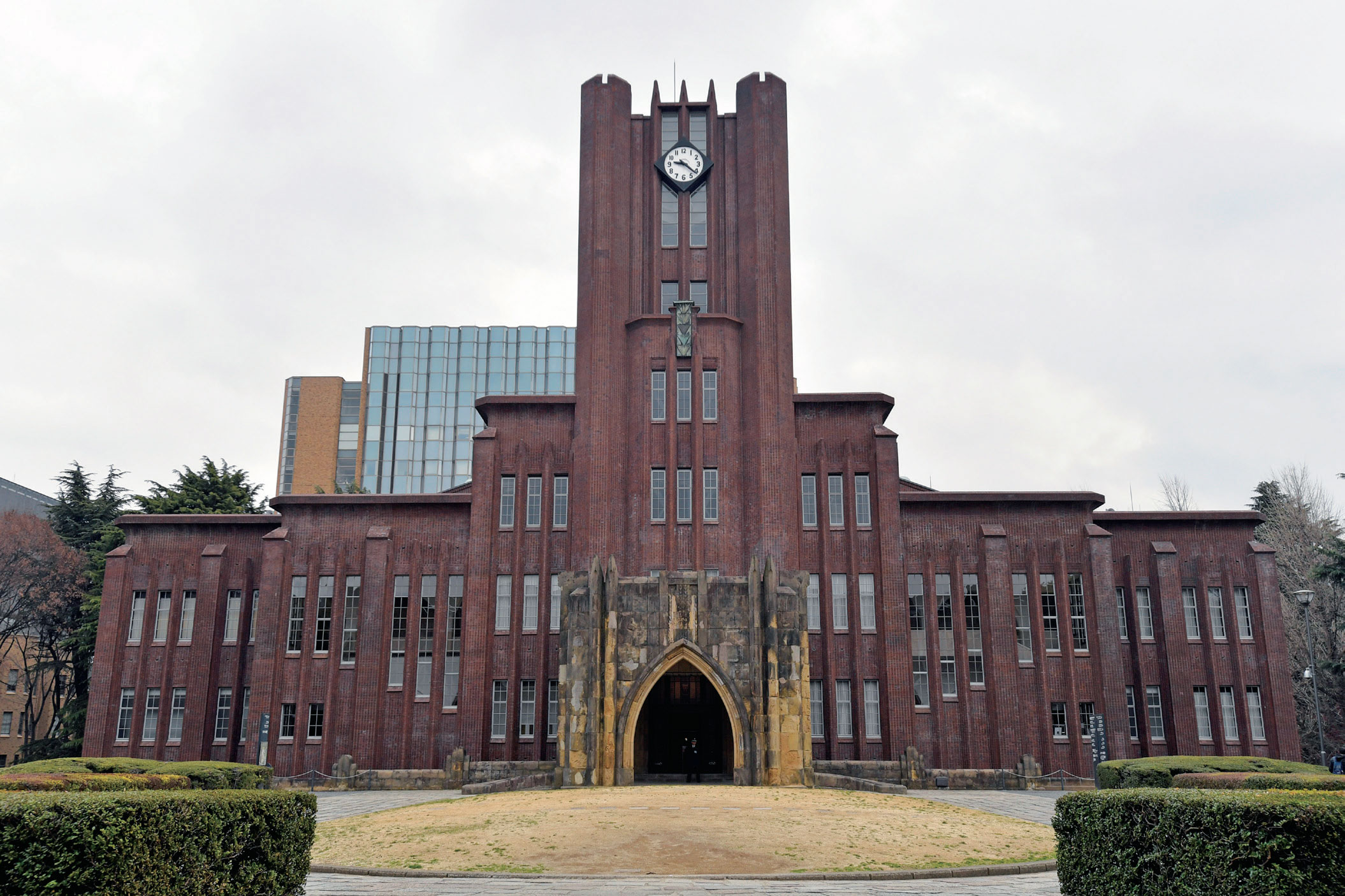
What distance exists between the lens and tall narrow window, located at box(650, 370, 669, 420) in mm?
41594

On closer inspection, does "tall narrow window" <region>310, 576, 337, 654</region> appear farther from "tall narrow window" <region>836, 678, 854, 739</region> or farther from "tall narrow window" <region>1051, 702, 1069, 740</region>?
"tall narrow window" <region>1051, 702, 1069, 740</region>

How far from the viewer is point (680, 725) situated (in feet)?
131

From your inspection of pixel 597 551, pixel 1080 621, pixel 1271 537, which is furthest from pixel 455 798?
pixel 1271 537

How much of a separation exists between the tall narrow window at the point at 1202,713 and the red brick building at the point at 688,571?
120 mm

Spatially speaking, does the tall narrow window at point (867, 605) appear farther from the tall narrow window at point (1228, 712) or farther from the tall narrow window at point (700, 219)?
the tall narrow window at point (700, 219)

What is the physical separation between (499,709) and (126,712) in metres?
16.1

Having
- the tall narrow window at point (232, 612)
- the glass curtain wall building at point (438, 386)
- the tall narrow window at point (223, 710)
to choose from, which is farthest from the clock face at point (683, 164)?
the glass curtain wall building at point (438, 386)

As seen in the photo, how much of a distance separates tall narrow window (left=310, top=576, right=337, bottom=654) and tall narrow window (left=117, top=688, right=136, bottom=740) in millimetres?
8293

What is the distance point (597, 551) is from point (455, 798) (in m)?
11.5

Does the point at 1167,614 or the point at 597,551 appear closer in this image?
the point at 597,551

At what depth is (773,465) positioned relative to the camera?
40438mm

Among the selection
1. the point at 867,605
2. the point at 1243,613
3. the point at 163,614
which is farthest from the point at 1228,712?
the point at 163,614

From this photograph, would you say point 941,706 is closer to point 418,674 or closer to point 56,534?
point 418,674

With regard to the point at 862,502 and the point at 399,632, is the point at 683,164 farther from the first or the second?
the point at 399,632
